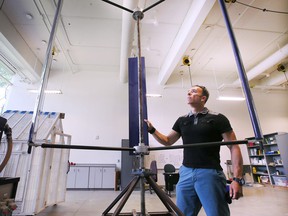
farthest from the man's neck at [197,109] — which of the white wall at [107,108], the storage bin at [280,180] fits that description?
the storage bin at [280,180]

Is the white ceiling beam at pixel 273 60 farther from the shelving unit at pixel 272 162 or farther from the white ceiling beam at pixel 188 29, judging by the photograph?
the shelving unit at pixel 272 162

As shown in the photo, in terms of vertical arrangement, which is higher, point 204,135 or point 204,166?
point 204,135

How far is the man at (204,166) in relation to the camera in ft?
3.50

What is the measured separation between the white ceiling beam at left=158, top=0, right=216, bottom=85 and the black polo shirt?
10.2 feet

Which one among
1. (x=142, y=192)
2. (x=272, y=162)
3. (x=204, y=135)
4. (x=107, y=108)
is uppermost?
(x=107, y=108)

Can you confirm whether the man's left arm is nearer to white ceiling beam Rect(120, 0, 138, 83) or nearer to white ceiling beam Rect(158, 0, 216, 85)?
white ceiling beam Rect(120, 0, 138, 83)

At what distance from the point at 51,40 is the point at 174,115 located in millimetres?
6443

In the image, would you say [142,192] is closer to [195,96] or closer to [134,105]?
[134,105]

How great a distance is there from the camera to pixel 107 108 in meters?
6.76

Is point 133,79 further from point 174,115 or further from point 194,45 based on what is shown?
point 174,115

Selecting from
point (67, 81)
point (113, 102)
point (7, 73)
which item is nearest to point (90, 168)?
point (113, 102)

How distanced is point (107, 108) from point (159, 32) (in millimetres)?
3522

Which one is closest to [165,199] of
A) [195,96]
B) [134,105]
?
[134,105]

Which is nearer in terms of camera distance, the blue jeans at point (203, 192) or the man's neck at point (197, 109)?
the blue jeans at point (203, 192)
